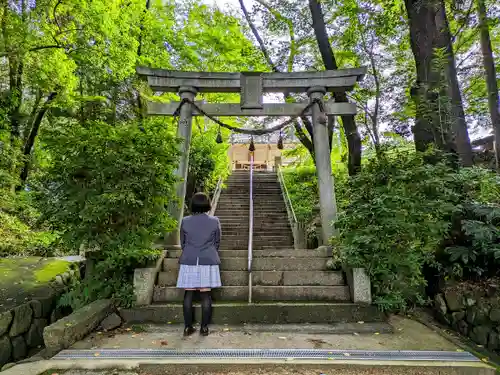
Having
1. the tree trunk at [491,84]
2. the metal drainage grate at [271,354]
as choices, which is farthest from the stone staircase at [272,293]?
the tree trunk at [491,84]

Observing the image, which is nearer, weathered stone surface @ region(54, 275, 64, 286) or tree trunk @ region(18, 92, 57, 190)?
weathered stone surface @ region(54, 275, 64, 286)

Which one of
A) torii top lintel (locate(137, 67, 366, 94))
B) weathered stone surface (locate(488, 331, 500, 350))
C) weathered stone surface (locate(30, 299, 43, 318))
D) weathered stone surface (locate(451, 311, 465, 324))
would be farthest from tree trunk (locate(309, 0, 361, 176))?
weathered stone surface (locate(30, 299, 43, 318))

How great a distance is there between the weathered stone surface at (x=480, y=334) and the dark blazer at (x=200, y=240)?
10.9 feet

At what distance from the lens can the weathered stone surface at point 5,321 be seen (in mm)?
4430

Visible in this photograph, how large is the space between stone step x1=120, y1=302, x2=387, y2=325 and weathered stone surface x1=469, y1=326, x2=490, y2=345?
3.48ft

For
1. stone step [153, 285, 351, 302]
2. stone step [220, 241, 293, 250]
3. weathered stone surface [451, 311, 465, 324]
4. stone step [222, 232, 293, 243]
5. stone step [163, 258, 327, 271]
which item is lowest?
weathered stone surface [451, 311, 465, 324]

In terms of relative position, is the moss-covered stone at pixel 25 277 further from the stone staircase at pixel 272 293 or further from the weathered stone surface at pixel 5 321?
the stone staircase at pixel 272 293

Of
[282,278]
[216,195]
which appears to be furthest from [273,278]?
[216,195]

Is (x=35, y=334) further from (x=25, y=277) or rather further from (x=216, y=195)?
(x=216, y=195)

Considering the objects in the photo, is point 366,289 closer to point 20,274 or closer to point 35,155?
point 20,274

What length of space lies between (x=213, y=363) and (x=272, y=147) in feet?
73.9

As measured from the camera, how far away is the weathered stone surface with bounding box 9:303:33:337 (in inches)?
183

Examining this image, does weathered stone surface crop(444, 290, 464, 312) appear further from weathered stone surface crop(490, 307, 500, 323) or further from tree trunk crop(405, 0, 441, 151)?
tree trunk crop(405, 0, 441, 151)

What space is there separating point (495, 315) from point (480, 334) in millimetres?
304
